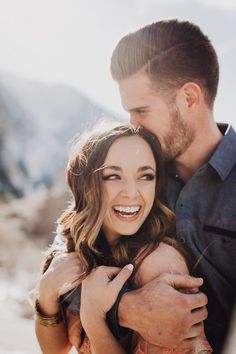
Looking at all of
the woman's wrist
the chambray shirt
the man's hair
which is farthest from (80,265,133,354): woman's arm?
the man's hair

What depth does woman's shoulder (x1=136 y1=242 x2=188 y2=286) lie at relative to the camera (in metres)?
2.03

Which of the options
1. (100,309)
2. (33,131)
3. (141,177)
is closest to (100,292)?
(100,309)

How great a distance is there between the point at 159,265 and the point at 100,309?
1.03ft

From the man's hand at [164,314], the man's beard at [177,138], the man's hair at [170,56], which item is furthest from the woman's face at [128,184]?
the man's hair at [170,56]

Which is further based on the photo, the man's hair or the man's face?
the man's hair

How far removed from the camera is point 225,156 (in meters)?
2.31

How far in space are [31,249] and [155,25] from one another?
8055mm

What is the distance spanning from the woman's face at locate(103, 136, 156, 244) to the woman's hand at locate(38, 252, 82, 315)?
0.28 meters

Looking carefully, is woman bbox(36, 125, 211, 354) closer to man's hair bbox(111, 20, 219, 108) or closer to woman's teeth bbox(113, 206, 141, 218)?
woman's teeth bbox(113, 206, 141, 218)

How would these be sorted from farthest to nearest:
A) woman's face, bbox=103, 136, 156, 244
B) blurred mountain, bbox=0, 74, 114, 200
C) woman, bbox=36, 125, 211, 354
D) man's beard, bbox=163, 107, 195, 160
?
blurred mountain, bbox=0, 74, 114, 200 → man's beard, bbox=163, 107, 195, 160 → woman's face, bbox=103, 136, 156, 244 → woman, bbox=36, 125, 211, 354

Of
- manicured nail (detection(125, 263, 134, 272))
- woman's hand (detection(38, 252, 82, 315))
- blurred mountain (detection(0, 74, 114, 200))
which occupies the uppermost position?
manicured nail (detection(125, 263, 134, 272))

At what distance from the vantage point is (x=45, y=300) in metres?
2.23

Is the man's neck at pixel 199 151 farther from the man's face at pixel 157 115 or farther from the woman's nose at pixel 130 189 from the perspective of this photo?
the woman's nose at pixel 130 189

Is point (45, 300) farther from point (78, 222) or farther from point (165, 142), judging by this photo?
point (165, 142)
